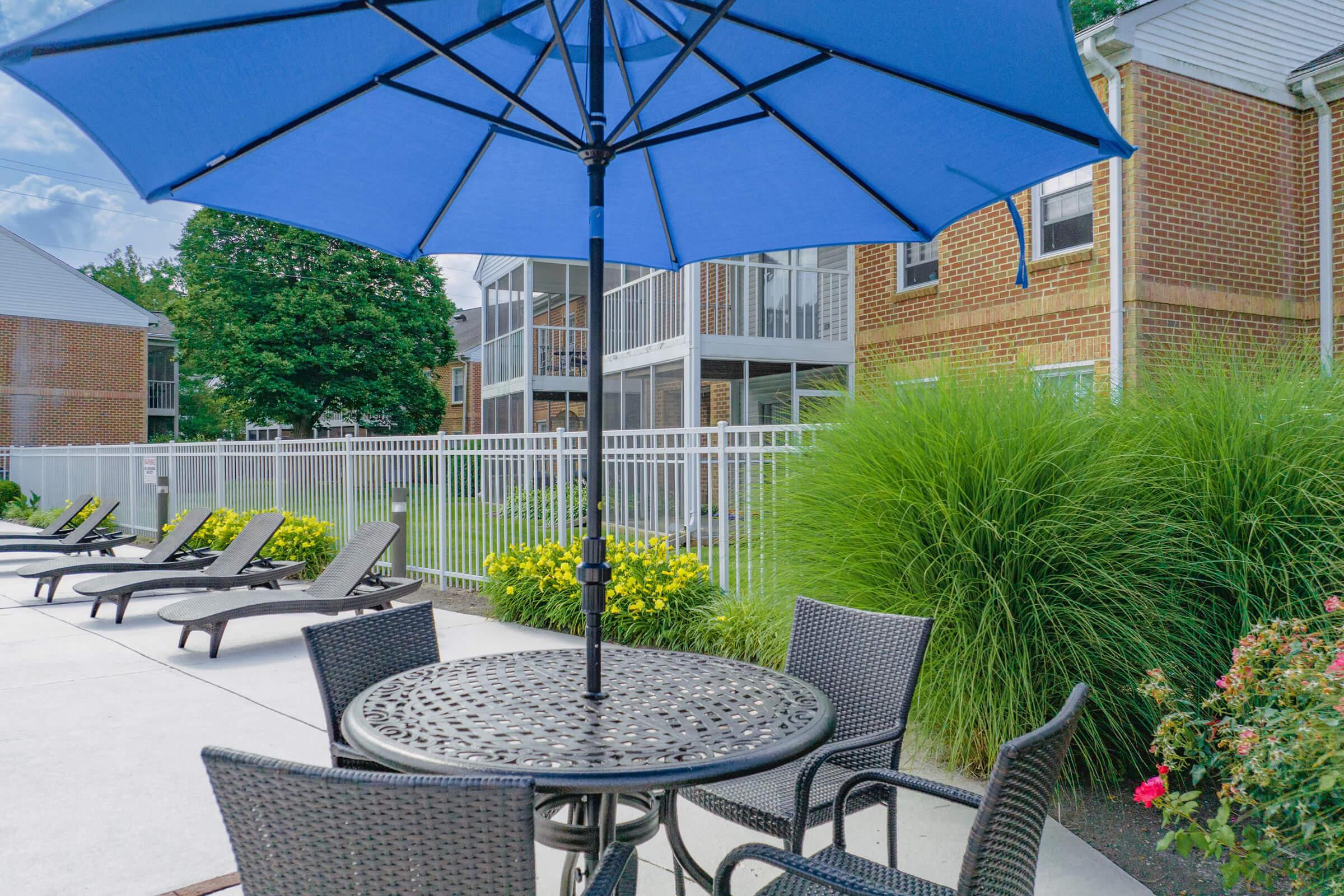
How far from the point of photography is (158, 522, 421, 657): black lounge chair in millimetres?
6516

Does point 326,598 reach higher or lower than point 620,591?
lower

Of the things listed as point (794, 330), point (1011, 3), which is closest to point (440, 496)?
point (794, 330)

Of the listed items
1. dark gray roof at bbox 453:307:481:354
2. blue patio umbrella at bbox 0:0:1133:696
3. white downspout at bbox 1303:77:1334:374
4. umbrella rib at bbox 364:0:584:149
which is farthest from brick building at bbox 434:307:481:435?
umbrella rib at bbox 364:0:584:149

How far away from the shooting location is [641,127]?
3586 millimetres

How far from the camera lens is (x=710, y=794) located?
2748 millimetres

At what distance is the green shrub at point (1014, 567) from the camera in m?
3.78

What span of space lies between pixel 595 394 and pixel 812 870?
1387 mm

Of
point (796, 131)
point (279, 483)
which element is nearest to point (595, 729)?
point (796, 131)

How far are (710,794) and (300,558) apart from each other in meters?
8.67

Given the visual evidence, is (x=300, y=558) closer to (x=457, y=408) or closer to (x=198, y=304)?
(x=198, y=304)

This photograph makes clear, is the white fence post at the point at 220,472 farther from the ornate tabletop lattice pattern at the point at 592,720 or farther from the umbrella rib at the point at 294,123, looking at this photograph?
A: the ornate tabletop lattice pattern at the point at 592,720

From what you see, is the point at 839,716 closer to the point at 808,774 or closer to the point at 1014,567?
the point at 808,774

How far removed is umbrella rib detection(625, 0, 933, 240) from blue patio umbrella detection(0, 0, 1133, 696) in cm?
1

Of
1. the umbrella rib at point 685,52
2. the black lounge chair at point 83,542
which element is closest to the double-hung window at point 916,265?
the umbrella rib at point 685,52
